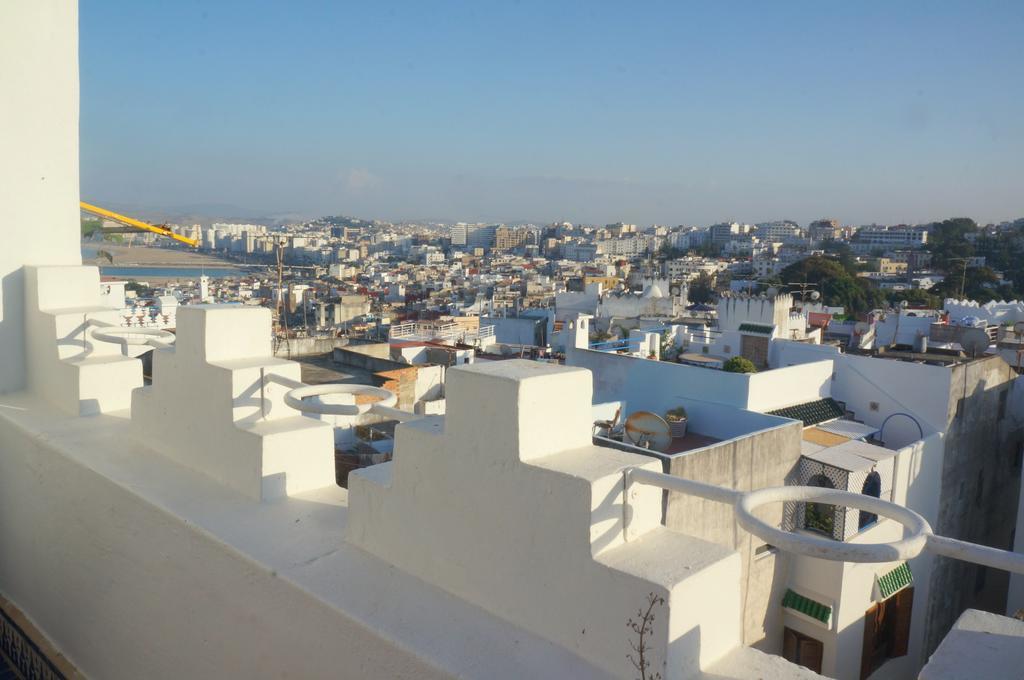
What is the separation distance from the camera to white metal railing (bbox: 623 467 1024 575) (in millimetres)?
1387

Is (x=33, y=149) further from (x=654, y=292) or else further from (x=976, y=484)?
(x=654, y=292)

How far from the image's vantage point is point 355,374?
864 centimetres

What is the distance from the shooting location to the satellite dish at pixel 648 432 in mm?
9891

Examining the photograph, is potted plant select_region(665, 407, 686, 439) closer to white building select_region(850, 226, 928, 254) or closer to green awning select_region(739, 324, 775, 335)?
green awning select_region(739, 324, 775, 335)

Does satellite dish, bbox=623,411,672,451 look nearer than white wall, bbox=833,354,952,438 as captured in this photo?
Yes

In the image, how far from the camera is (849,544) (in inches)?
56.9

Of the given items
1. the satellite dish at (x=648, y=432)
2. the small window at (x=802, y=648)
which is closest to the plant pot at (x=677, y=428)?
the satellite dish at (x=648, y=432)

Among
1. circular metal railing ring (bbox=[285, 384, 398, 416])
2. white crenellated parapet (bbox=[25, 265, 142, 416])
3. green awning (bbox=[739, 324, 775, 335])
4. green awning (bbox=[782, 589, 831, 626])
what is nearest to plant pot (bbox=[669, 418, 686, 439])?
green awning (bbox=[782, 589, 831, 626])

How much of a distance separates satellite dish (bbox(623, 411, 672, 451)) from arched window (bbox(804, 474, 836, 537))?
6.16ft

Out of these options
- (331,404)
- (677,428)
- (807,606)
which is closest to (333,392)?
(331,404)

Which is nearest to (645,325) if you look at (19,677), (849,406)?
(849,406)

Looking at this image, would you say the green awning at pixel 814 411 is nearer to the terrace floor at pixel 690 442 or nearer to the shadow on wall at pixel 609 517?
the terrace floor at pixel 690 442

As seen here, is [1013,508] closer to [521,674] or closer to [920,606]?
[920,606]

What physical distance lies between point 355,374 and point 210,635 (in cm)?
628
